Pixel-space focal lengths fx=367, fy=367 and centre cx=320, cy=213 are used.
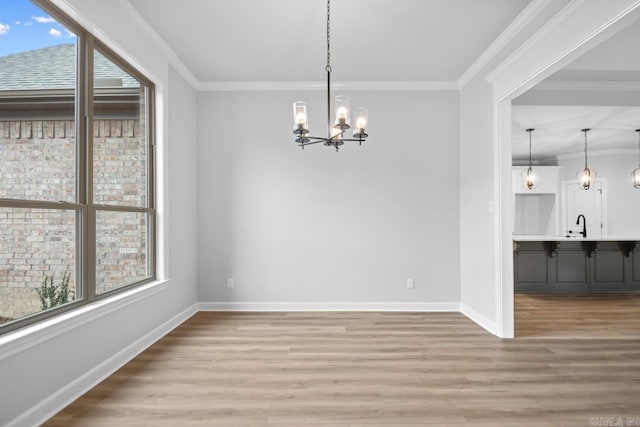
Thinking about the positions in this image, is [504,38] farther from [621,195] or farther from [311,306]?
[621,195]

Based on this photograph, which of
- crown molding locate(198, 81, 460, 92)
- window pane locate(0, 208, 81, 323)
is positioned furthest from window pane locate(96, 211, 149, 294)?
crown molding locate(198, 81, 460, 92)

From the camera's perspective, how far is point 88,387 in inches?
101

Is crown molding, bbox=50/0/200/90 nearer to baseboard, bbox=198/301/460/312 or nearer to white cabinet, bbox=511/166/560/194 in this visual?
baseboard, bbox=198/301/460/312

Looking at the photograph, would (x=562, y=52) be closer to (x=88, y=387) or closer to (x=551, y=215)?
(x=88, y=387)

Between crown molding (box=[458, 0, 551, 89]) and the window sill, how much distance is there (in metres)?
4.07

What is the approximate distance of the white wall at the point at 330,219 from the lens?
15.5 ft

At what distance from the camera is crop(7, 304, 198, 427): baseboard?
6.86 feet

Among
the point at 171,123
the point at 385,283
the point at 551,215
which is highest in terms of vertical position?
the point at 171,123

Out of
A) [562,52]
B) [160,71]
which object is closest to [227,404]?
[160,71]

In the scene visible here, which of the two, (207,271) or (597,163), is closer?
(207,271)

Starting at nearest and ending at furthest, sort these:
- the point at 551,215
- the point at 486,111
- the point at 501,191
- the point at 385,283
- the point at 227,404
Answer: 1. the point at 227,404
2. the point at 501,191
3. the point at 486,111
4. the point at 385,283
5. the point at 551,215

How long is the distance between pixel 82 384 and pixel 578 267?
6.70 m

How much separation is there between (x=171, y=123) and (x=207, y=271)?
Result: 6.19 ft

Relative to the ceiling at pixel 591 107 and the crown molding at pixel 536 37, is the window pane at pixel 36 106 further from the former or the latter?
the ceiling at pixel 591 107
